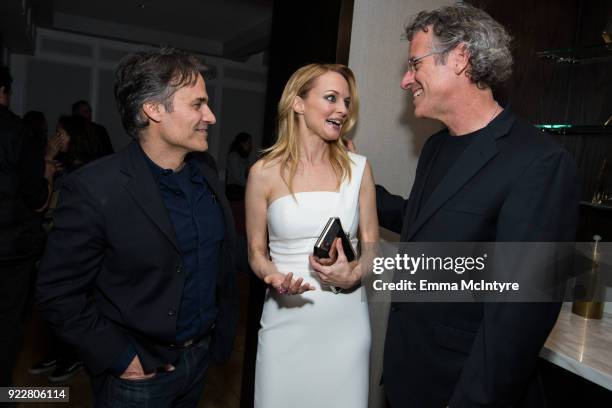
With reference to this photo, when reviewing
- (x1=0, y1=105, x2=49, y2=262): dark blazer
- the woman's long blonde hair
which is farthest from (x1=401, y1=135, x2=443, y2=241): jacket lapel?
(x1=0, y1=105, x2=49, y2=262): dark blazer

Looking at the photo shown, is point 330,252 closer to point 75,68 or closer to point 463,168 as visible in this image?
point 463,168

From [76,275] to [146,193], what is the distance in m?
0.34

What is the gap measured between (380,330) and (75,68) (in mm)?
9987

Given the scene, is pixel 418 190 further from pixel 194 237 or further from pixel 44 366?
pixel 44 366

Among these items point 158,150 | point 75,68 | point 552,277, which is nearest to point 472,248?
point 552,277

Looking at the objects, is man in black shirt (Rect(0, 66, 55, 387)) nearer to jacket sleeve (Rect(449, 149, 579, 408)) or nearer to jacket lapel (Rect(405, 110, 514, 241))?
jacket lapel (Rect(405, 110, 514, 241))

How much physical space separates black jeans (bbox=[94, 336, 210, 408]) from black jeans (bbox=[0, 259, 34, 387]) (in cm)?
138

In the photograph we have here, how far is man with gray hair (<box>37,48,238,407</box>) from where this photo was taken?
153cm

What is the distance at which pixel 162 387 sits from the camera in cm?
170

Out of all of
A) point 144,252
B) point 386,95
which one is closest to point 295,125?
point 386,95

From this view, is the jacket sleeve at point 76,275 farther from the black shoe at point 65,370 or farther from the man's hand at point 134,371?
the black shoe at point 65,370

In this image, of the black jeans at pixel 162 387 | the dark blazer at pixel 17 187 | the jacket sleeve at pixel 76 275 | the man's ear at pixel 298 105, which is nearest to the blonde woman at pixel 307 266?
the man's ear at pixel 298 105

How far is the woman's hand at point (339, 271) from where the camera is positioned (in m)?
1.75

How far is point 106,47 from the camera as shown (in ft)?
34.8
